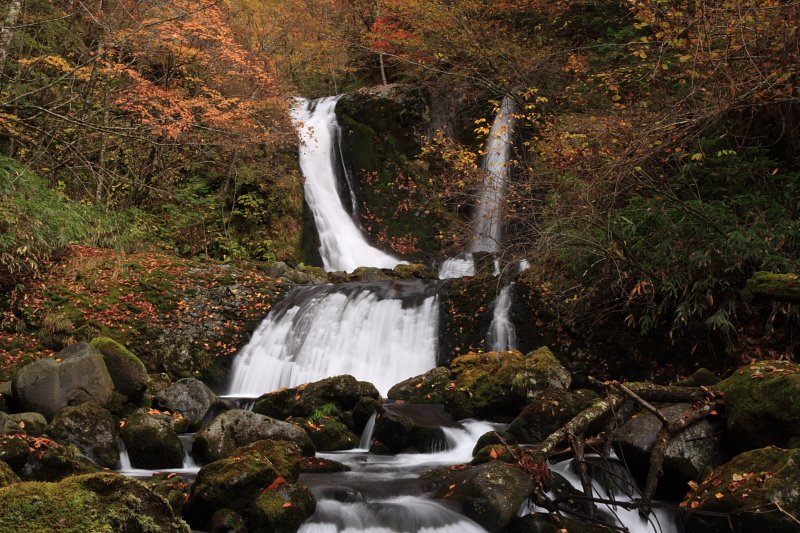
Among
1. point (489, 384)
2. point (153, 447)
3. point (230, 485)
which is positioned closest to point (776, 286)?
point (489, 384)

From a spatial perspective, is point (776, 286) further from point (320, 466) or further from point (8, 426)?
point (8, 426)

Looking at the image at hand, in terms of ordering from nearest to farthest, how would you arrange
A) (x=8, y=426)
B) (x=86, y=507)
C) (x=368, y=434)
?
(x=86, y=507) → (x=8, y=426) → (x=368, y=434)

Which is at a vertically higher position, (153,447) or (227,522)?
(227,522)

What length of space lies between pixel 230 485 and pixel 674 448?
3.81m

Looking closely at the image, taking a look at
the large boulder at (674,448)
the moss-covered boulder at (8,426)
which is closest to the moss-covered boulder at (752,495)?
the large boulder at (674,448)

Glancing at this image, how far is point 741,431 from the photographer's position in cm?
494

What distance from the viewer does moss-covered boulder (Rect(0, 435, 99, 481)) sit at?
189 inches

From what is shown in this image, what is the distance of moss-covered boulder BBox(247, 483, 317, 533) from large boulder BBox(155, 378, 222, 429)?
3142 millimetres

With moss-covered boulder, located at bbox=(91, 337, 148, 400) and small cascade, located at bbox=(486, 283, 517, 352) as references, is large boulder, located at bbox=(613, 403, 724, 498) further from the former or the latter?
moss-covered boulder, located at bbox=(91, 337, 148, 400)

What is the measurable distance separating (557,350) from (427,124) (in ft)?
37.1

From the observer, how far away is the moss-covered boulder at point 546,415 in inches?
256

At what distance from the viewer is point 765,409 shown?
15.9 feet

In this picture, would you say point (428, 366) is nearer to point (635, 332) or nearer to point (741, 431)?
point (635, 332)

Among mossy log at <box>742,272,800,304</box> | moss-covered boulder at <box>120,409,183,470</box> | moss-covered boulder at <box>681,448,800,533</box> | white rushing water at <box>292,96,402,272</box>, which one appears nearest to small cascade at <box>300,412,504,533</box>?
moss-covered boulder at <box>120,409,183,470</box>
